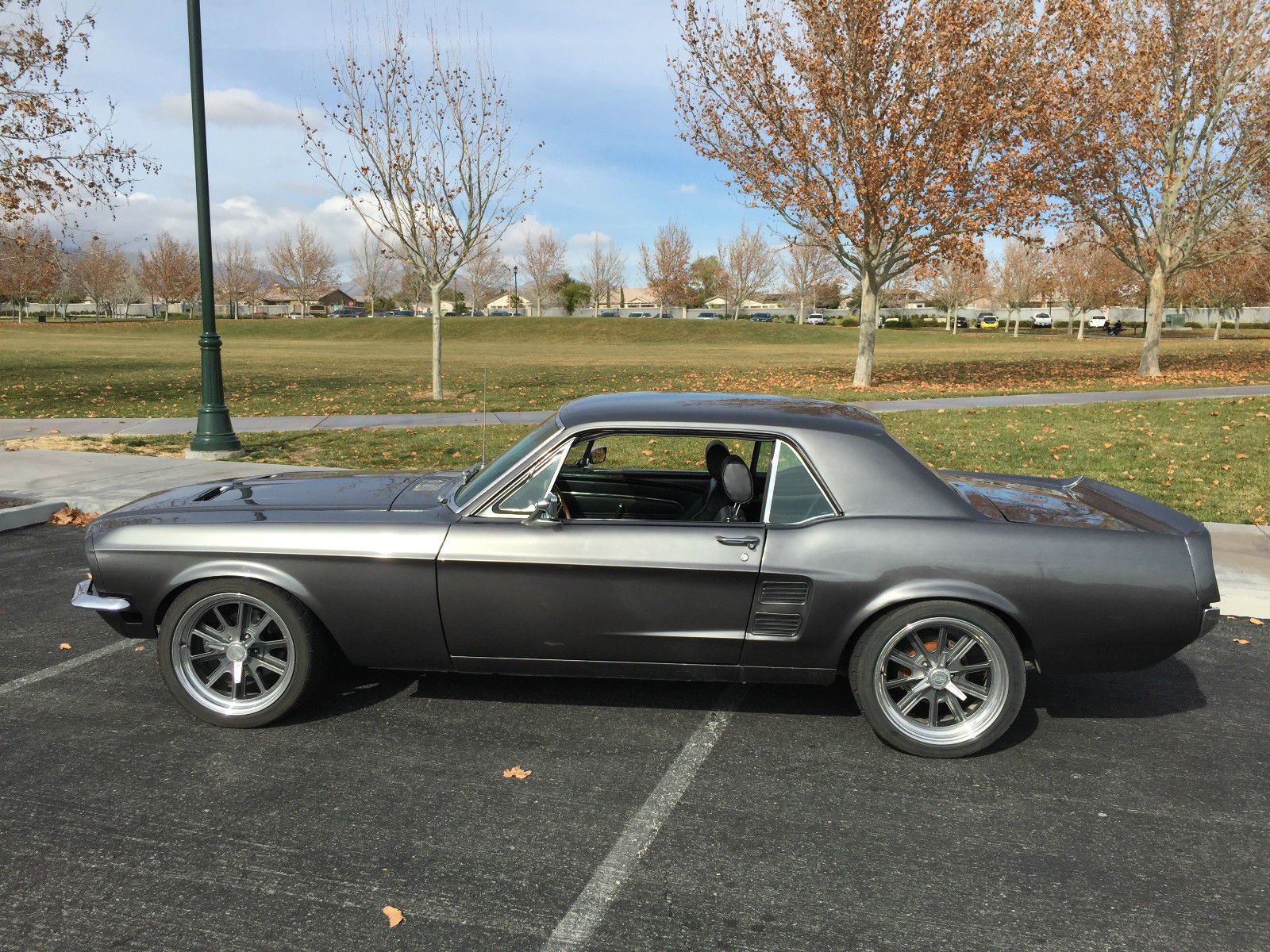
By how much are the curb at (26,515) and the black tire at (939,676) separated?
696cm

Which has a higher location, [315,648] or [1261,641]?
[315,648]

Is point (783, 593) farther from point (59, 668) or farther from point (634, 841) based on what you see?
point (59, 668)

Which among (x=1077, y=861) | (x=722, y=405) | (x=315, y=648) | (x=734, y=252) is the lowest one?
(x=1077, y=861)

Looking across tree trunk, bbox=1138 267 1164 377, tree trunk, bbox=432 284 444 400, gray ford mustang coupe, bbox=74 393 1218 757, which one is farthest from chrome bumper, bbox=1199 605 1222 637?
tree trunk, bbox=1138 267 1164 377

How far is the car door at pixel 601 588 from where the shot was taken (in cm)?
362

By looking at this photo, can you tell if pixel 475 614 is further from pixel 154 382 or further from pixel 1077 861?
pixel 154 382

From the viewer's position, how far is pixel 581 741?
378 cm

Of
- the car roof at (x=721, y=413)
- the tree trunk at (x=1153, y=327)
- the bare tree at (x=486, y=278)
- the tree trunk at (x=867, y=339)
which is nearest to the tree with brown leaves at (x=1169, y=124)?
the tree trunk at (x=1153, y=327)

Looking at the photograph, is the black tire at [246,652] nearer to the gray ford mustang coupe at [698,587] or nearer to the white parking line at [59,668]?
the gray ford mustang coupe at [698,587]

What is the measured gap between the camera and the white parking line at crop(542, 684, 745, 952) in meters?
2.62

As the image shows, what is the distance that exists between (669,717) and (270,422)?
1137 cm

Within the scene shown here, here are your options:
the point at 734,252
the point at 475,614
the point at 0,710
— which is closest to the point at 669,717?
the point at 475,614

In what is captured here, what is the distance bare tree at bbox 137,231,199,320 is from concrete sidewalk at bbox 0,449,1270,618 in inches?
3662

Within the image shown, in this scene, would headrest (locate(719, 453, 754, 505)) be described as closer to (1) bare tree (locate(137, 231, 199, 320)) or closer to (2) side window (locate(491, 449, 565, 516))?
(2) side window (locate(491, 449, 565, 516))
